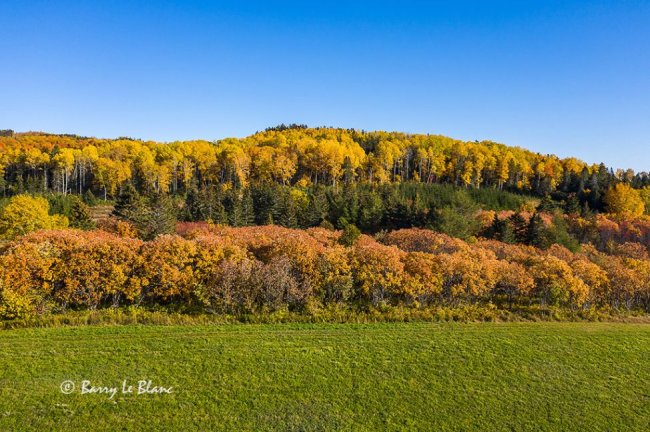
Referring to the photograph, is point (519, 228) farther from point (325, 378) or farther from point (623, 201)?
point (325, 378)

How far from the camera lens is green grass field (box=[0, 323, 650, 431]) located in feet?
59.8

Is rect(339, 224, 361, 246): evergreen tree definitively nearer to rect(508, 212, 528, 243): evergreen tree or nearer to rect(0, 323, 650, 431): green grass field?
rect(0, 323, 650, 431): green grass field

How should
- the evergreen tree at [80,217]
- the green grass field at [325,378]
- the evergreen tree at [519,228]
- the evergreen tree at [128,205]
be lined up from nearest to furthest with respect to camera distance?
1. the green grass field at [325,378]
2. the evergreen tree at [80,217]
3. the evergreen tree at [128,205]
4. the evergreen tree at [519,228]

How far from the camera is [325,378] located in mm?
21812

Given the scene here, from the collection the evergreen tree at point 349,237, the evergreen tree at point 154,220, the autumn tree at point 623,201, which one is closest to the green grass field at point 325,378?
the evergreen tree at point 349,237

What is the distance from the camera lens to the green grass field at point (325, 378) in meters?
18.2

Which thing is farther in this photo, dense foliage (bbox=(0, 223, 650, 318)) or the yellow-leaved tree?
the yellow-leaved tree

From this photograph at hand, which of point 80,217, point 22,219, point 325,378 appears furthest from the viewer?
point 80,217

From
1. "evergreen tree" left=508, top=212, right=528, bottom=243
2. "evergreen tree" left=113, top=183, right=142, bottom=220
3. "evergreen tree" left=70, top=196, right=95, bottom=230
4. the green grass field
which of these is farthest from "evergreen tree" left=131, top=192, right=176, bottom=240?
"evergreen tree" left=508, top=212, right=528, bottom=243

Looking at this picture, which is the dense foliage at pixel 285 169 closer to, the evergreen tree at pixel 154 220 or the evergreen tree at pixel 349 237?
the evergreen tree at pixel 154 220

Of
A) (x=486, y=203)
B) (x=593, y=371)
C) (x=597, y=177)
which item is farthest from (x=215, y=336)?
(x=597, y=177)

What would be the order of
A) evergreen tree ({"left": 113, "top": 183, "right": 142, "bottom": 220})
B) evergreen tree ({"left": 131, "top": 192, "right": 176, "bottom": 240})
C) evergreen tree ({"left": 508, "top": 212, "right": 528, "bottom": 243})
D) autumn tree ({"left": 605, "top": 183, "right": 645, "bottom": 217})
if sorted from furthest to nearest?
autumn tree ({"left": 605, "top": 183, "right": 645, "bottom": 217}) → evergreen tree ({"left": 508, "top": 212, "right": 528, "bottom": 243}) → evergreen tree ({"left": 113, "top": 183, "right": 142, "bottom": 220}) → evergreen tree ({"left": 131, "top": 192, "right": 176, "bottom": 240})

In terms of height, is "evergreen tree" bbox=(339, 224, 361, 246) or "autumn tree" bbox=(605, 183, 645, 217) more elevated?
"autumn tree" bbox=(605, 183, 645, 217)

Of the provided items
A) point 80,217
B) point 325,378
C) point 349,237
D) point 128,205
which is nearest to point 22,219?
point 80,217
